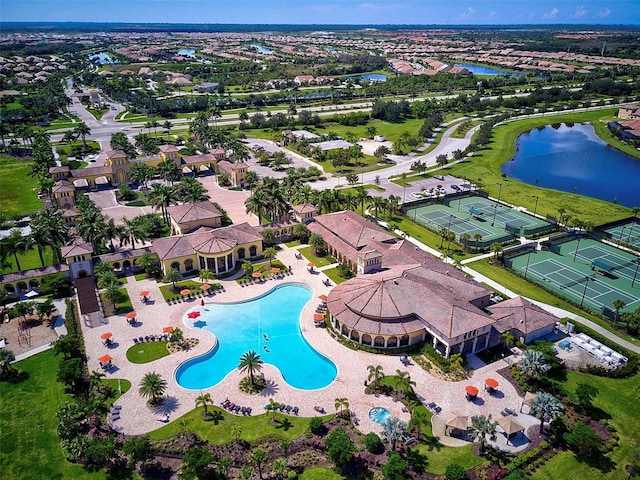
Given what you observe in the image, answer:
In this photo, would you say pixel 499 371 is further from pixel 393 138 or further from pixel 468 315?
pixel 393 138

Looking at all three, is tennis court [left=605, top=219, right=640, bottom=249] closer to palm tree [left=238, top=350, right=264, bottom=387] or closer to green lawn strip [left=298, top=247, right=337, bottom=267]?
green lawn strip [left=298, top=247, right=337, bottom=267]

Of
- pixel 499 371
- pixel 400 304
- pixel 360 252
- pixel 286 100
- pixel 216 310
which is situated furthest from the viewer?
pixel 286 100

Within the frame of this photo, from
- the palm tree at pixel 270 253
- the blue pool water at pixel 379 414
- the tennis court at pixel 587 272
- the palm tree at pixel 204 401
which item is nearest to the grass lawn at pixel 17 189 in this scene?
the palm tree at pixel 270 253

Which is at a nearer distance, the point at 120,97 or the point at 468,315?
the point at 468,315

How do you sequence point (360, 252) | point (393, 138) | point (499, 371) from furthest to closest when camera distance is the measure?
point (393, 138)
point (360, 252)
point (499, 371)

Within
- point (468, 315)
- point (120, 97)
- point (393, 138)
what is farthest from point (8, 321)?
point (120, 97)
